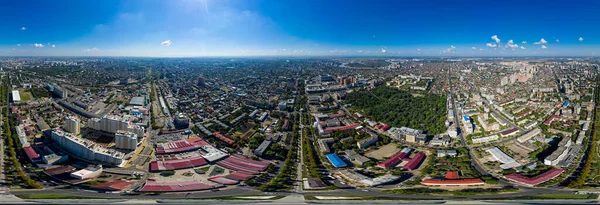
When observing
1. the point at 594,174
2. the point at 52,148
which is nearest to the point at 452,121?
the point at 594,174

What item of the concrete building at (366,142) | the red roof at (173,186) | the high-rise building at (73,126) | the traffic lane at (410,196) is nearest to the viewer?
the traffic lane at (410,196)

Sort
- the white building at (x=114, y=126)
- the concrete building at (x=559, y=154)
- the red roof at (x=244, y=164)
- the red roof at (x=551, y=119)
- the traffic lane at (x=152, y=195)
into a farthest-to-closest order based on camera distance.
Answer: the red roof at (x=551, y=119) < the white building at (x=114, y=126) < the concrete building at (x=559, y=154) < the red roof at (x=244, y=164) < the traffic lane at (x=152, y=195)

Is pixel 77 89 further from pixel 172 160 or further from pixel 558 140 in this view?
pixel 558 140

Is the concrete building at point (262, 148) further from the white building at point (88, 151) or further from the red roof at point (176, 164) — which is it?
the white building at point (88, 151)

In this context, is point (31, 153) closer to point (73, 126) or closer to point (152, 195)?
point (73, 126)

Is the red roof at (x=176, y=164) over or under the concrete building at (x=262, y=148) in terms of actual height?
under

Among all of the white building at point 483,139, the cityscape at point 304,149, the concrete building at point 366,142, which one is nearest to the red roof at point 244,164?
the cityscape at point 304,149
